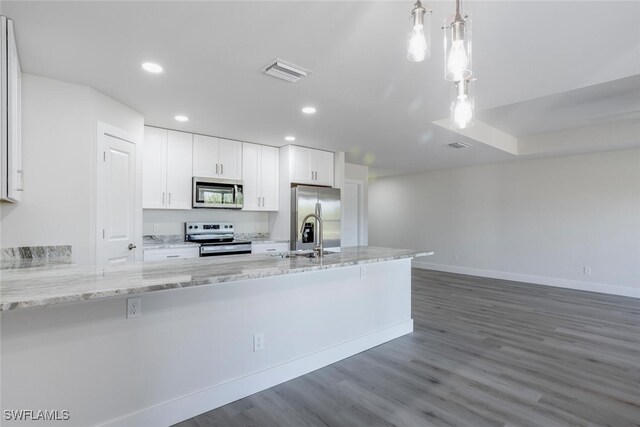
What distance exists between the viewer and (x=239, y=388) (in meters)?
2.21

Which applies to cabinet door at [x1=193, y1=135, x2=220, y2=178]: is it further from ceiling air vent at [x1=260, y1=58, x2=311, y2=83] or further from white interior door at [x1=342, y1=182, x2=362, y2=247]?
white interior door at [x1=342, y1=182, x2=362, y2=247]

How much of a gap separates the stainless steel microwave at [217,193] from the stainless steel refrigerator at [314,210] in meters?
0.83

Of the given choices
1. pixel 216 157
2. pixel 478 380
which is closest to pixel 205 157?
pixel 216 157

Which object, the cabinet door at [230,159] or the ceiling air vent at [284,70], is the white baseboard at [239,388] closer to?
the ceiling air vent at [284,70]

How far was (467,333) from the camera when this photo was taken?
11.4ft

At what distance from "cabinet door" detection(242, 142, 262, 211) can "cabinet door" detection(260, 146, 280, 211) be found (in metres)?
0.09

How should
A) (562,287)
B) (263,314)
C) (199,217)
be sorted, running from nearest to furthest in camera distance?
(263,314)
(199,217)
(562,287)

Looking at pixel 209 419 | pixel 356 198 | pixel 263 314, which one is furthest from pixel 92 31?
pixel 356 198

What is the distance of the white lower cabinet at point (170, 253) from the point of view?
3772 millimetres

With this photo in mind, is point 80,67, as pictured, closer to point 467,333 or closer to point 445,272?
point 467,333

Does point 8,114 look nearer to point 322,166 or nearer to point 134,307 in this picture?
point 134,307

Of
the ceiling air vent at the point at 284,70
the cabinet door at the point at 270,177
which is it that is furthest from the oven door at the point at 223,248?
the ceiling air vent at the point at 284,70

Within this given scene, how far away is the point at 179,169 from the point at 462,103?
3563 mm

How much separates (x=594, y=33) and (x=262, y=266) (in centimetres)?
257
